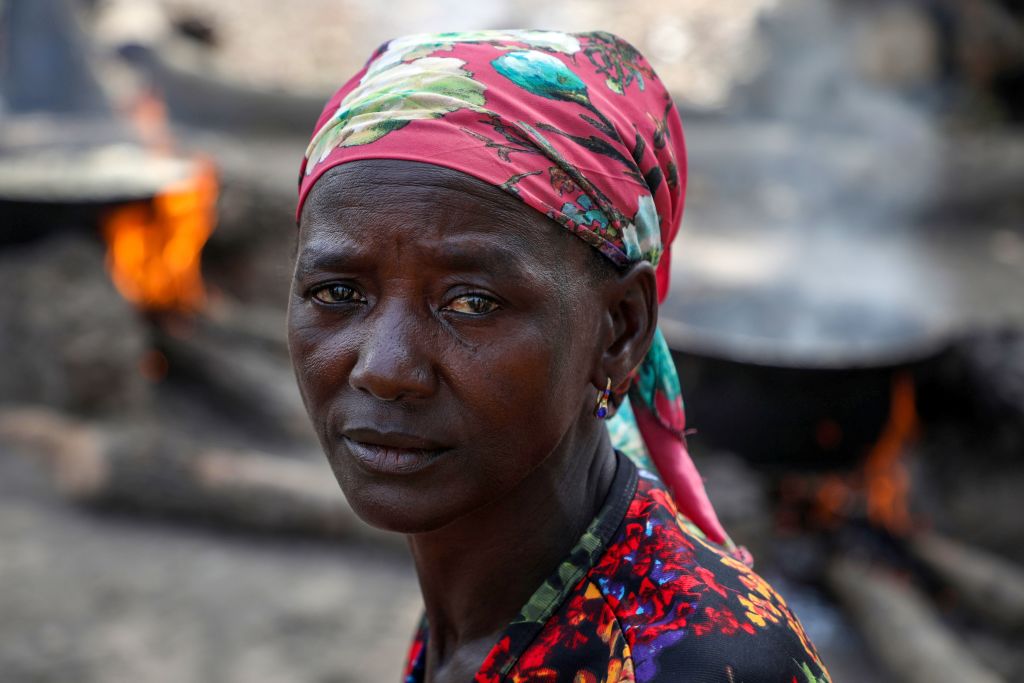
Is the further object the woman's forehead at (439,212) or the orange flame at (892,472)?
the orange flame at (892,472)

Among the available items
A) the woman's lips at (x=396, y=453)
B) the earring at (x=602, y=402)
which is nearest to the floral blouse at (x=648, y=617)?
the earring at (x=602, y=402)

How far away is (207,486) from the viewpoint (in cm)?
508

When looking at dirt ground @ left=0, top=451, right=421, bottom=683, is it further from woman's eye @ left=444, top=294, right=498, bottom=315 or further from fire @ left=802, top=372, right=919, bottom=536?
woman's eye @ left=444, top=294, right=498, bottom=315

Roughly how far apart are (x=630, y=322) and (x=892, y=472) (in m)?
3.96

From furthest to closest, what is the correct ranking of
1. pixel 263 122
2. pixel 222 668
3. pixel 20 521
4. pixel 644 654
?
pixel 263 122, pixel 20 521, pixel 222 668, pixel 644 654

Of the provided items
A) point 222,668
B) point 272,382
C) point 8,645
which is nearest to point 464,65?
point 222,668

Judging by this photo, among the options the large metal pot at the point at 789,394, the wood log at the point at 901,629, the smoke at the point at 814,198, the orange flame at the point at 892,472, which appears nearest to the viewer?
the wood log at the point at 901,629

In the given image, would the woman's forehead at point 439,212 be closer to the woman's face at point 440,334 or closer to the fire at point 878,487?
the woman's face at point 440,334

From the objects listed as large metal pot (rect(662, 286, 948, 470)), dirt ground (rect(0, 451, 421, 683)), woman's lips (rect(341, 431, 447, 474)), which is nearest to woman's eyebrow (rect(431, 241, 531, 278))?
woman's lips (rect(341, 431, 447, 474))

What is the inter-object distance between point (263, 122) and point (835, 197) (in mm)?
5738

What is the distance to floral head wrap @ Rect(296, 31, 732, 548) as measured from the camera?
126cm

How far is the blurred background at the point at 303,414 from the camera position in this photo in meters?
4.36

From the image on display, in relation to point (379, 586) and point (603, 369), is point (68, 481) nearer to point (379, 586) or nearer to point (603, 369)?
point (379, 586)

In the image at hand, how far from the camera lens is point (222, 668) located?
4.01 meters
